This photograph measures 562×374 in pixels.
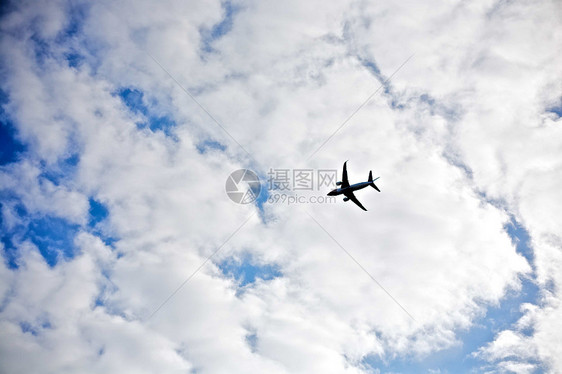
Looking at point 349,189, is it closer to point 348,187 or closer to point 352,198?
point 348,187

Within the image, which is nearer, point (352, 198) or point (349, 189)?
point (349, 189)

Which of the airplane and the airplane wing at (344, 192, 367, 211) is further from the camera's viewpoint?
the airplane wing at (344, 192, 367, 211)

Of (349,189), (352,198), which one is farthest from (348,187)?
(352,198)

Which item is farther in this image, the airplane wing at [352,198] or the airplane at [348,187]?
the airplane wing at [352,198]

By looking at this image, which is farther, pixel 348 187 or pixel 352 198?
pixel 352 198

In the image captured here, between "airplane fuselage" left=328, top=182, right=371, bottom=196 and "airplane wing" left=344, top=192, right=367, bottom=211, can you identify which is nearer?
"airplane fuselage" left=328, top=182, right=371, bottom=196

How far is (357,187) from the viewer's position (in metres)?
63.0

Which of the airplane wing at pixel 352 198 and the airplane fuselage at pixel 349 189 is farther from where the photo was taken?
the airplane wing at pixel 352 198
